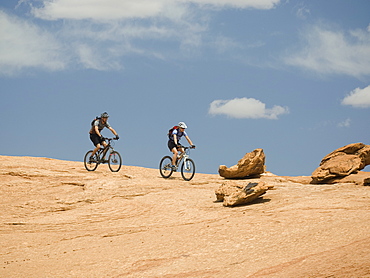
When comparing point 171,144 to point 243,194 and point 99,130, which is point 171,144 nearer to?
point 99,130

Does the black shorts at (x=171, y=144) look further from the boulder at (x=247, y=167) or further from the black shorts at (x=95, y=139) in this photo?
the black shorts at (x=95, y=139)

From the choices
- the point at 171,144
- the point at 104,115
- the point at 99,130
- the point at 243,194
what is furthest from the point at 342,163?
the point at 99,130

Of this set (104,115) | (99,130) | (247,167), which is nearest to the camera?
(247,167)

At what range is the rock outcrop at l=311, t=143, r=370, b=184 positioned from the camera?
17.2m

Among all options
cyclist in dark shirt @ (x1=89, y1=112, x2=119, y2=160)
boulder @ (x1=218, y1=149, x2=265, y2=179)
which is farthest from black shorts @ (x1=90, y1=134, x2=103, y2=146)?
boulder @ (x1=218, y1=149, x2=265, y2=179)

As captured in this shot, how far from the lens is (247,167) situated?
19.5 m

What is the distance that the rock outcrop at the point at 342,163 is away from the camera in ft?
56.3

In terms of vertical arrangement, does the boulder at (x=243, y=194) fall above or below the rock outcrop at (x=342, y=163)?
below

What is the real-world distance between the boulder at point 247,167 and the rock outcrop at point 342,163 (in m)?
2.60

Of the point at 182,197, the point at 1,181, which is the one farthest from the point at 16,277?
the point at 1,181

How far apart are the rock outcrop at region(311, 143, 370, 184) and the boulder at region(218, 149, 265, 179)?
8.53ft

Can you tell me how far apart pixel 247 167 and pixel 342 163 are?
3956 millimetres

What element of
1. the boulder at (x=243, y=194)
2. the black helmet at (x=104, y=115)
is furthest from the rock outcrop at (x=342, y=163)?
the black helmet at (x=104, y=115)

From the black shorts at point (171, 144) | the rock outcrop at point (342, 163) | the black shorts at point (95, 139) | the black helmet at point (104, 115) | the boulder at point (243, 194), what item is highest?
the black helmet at point (104, 115)
